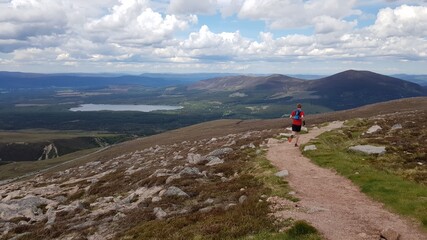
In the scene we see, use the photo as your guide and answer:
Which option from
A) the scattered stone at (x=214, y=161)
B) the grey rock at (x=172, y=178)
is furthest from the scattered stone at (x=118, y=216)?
the scattered stone at (x=214, y=161)

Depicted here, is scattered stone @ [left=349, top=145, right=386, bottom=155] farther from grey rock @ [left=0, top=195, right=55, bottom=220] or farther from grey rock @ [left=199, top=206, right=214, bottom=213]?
grey rock @ [left=0, top=195, right=55, bottom=220]

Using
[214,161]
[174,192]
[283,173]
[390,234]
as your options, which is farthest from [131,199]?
[390,234]

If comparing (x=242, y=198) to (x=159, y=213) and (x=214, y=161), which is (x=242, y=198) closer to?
(x=159, y=213)

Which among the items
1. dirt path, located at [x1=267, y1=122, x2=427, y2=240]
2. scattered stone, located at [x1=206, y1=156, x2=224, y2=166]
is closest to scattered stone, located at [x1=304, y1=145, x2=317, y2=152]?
dirt path, located at [x1=267, y1=122, x2=427, y2=240]

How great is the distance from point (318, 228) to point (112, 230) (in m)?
12.2

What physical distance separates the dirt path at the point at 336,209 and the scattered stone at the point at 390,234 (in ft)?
0.81

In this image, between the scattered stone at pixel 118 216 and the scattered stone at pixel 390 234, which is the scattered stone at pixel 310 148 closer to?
the scattered stone at pixel 118 216

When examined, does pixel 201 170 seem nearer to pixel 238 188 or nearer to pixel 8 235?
pixel 238 188

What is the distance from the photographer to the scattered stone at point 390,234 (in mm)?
14516

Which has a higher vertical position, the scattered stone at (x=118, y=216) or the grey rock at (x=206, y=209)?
the grey rock at (x=206, y=209)

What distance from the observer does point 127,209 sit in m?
26.3

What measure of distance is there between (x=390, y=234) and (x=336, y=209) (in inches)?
161

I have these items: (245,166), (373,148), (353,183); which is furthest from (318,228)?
(373,148)

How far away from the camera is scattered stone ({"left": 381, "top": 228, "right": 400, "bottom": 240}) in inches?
571
